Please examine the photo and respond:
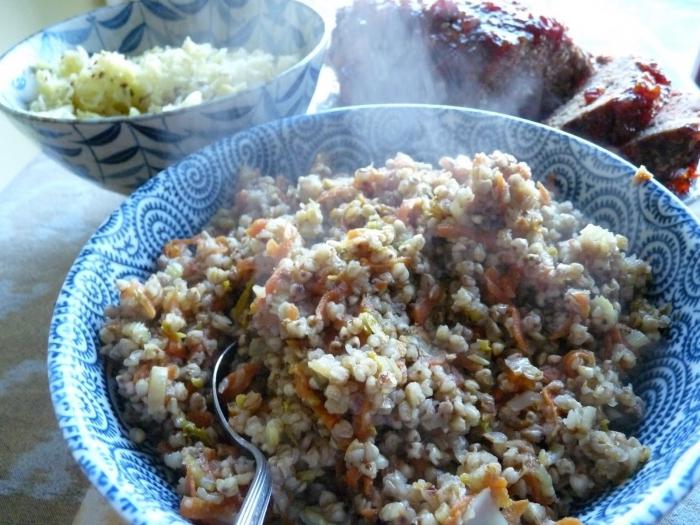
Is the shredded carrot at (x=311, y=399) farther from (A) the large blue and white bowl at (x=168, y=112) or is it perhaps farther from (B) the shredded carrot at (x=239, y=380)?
(A) the large blue and white bowl at (x=168, y=112)

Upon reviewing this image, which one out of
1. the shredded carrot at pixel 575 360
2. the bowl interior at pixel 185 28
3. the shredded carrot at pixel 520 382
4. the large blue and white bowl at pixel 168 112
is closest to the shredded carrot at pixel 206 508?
the shredded carrot at pixel 520 382

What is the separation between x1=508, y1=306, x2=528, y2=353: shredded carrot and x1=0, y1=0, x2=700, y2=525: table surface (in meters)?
0.58

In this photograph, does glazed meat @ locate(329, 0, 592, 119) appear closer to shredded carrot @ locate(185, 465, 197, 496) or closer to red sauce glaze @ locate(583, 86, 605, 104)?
red sauce glaze @ locate(583, 86, 605, 104)

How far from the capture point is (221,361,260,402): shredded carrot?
1.46m

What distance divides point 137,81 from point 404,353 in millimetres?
1486

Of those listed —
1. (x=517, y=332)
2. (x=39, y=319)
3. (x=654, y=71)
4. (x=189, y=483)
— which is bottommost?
(x=39, y=319)

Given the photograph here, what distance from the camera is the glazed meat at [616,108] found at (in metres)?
2.30

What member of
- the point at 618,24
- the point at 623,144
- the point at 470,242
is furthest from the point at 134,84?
the point at 618,24

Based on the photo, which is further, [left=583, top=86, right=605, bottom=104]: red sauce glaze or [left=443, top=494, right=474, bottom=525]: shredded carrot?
[left=583, top=86, right=605, bottom=104]: red sauce glaze

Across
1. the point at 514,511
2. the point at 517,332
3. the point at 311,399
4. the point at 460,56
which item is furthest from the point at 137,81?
the point at 514,511

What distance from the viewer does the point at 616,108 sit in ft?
7.52

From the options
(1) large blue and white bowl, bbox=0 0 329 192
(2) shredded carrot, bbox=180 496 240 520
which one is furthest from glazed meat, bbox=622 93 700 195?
(2) shredded carrot, bbox=180 496 240 520

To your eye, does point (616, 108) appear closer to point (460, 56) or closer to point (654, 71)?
point (654, 71)

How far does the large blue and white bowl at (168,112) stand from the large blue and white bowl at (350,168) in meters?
0.14
